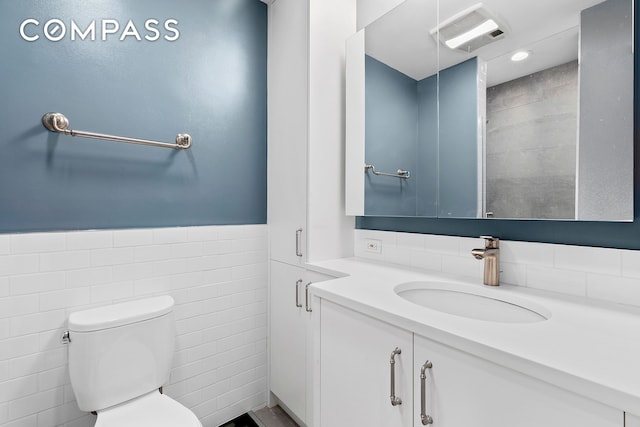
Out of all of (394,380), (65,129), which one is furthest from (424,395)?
(65,129)

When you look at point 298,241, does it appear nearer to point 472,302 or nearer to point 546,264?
point 472,302

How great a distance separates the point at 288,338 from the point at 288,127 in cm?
117

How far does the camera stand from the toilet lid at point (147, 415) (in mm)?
1046

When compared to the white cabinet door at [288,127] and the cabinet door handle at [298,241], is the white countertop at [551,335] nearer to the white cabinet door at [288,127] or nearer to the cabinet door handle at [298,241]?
the cabinet door handle at [298,241]

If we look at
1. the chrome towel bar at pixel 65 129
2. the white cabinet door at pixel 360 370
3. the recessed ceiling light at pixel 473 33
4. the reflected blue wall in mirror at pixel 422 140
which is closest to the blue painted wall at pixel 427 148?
the reflected blue wall in mirror at pixel 422 140

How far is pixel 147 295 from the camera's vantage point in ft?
4.50

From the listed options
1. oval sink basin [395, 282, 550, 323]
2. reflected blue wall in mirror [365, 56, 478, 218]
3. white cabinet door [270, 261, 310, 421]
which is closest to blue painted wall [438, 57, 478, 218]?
reflected blue wall in mirror [365, 56, 478, 218]

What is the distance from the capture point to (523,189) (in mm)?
1044

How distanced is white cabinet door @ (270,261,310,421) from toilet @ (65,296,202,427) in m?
0.57

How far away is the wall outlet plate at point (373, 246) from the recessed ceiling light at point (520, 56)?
955 millimetres

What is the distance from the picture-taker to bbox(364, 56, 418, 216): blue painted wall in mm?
1418

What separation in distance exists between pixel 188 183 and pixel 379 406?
1304 millimetres

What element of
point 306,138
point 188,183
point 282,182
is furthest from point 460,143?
point 188,183

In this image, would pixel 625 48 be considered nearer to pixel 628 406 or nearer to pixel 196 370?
Answer: pixel 628 406
